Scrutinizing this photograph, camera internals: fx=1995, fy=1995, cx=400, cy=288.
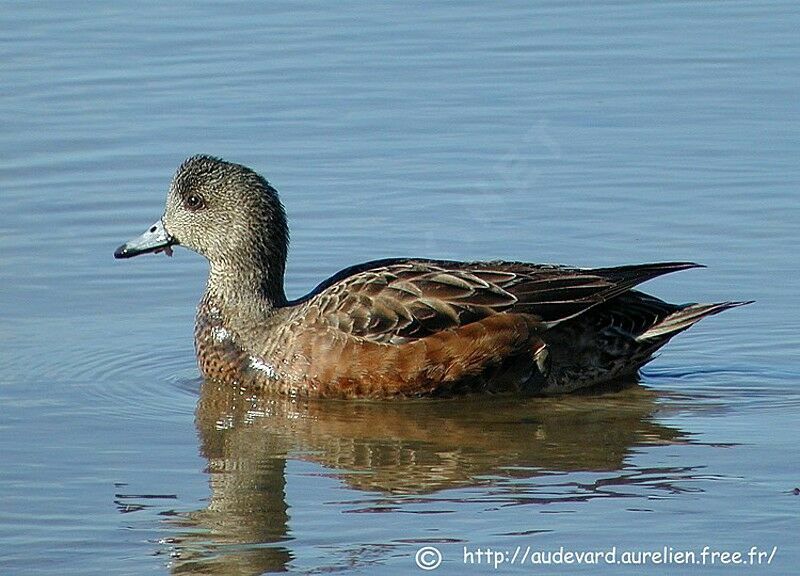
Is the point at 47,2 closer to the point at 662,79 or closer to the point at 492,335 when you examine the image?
the point at 662,79

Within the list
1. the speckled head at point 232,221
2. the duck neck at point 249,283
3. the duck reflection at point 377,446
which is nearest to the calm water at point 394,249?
the duck reflection at point 377,446

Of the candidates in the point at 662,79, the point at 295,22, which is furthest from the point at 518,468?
the point at 295,22

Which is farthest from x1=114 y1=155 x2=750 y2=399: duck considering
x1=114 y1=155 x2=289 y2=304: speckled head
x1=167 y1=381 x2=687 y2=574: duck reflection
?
x1=167 y1=381 x2=687 y2=574: duck reflection

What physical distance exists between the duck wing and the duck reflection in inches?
16.5

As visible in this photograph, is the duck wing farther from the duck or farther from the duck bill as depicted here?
the duck bill

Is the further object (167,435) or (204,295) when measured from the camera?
(204,295)

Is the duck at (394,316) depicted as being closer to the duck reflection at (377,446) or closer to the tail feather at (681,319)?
the tail feather at (681,319)

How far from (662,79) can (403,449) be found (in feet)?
20.6

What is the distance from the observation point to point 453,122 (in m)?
14.1

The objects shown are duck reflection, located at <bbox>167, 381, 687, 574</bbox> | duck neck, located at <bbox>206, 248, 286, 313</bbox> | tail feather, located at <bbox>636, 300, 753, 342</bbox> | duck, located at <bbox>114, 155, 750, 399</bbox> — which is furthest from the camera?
duck neck, located at <bbox>206, 248, 286, 313</bbox>

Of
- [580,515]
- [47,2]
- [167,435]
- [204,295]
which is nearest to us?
[580,515]

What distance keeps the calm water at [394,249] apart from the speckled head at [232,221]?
1.79 ft

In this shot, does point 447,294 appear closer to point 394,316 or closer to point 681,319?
point 394,316

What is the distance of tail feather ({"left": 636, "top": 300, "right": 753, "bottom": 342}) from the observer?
10.5m
